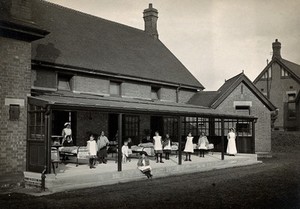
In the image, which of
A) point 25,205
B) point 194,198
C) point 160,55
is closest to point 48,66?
point 25,205

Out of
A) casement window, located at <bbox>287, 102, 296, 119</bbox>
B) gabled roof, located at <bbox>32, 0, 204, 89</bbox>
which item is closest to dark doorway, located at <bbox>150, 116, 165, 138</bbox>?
gabled roof, located at <bbox>32, 0, 204, 89</bbox>

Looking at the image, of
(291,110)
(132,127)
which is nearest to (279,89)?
(291,110)

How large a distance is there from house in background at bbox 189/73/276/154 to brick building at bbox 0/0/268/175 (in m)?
1.11

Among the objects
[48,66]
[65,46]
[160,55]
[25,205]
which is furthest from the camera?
[160,55]

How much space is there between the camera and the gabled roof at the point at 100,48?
18.3m

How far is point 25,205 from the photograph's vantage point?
9.30m

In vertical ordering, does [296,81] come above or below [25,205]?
above

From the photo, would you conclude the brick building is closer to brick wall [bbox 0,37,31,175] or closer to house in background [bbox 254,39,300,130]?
brick wall [bbox 0,37,31,175]

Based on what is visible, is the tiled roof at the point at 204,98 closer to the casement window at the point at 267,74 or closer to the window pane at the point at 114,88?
the window pane at the point at 114,88

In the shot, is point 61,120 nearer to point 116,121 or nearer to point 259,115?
point 116,121

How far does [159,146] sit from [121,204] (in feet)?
25.3

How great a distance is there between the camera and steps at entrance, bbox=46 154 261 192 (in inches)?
450

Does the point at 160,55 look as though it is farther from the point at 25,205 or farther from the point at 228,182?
the point at 25,205

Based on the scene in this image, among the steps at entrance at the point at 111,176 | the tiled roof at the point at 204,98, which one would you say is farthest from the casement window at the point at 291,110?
the steps at entrance at the point at 111,176
